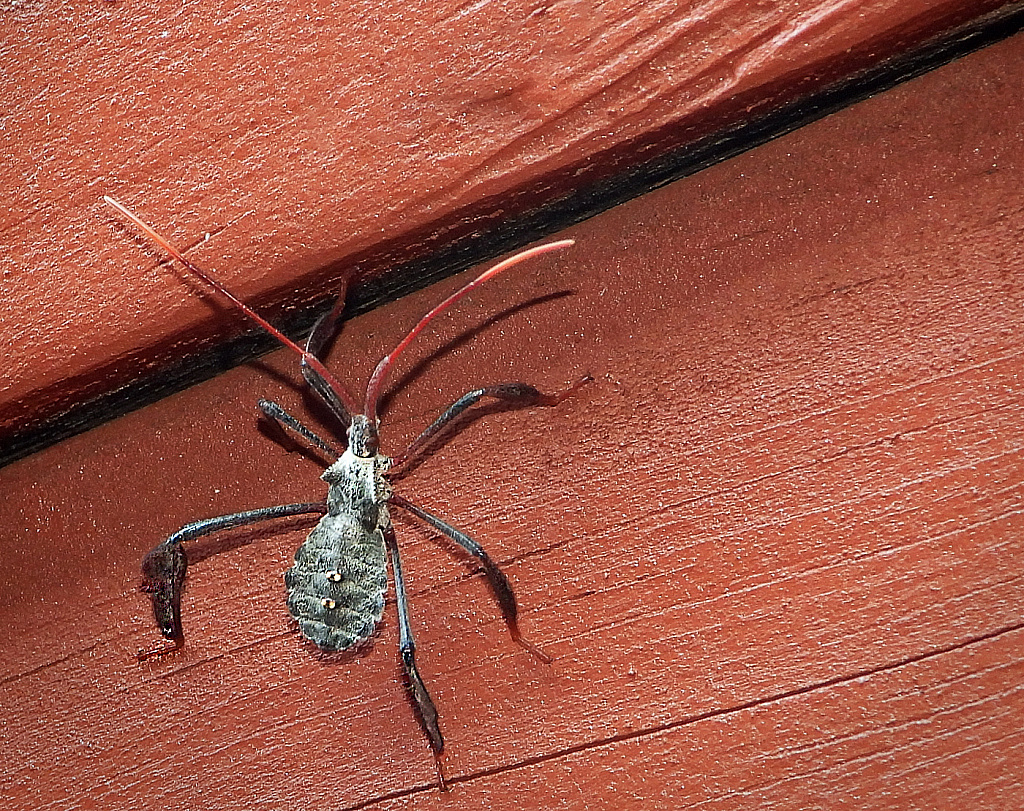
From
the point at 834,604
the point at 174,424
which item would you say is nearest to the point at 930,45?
the point at 834,604

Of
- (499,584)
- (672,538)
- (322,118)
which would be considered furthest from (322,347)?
(672,538)

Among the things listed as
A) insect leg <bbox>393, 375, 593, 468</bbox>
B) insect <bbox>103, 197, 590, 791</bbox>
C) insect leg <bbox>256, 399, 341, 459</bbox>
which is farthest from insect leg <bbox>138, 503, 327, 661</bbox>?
insect leg <bbox>393, 375, 593, 468</bbox>

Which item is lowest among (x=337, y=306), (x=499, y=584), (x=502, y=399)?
(x=499, y=584)

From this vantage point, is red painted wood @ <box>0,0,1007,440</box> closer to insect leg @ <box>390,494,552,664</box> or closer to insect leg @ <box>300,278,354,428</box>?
insect leg @ <box>300,278,354,428</box>

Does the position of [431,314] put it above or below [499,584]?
above

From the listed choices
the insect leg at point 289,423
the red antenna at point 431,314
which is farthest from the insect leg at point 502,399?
the insect leg at point 289,423

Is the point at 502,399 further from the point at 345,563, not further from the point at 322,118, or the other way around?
the point at 322,118
